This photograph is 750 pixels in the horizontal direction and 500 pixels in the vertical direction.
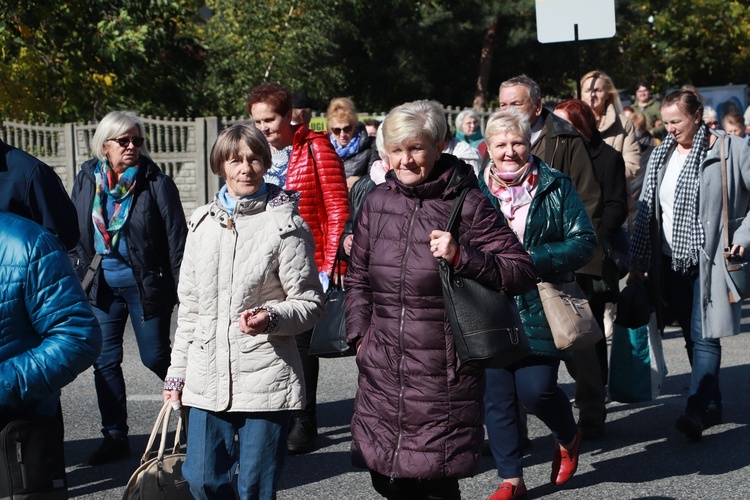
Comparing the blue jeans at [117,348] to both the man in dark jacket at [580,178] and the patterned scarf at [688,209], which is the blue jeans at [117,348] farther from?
the patterned scarf at [688,209]

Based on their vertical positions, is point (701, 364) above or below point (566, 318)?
below

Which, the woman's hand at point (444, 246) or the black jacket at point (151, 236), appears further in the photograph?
the black jacket at point (151, 236)

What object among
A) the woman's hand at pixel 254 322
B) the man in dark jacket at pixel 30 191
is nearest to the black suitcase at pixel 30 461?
the woman's hand at pixel 254 322

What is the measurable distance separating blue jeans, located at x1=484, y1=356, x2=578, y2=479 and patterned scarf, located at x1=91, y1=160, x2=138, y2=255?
2.11m

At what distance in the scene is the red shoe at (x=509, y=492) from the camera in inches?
198

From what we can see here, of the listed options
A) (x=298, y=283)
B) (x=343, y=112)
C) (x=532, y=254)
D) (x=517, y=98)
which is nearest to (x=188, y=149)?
(x=343, y=112)

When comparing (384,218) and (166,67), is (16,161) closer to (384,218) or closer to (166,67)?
(384,218)

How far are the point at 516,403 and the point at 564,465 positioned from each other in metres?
0.39

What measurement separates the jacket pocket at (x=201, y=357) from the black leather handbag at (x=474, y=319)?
0.91m

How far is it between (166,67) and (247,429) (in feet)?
68.3

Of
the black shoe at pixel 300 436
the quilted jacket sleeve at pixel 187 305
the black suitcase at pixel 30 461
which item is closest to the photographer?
the black suitcase at pixel 30 461

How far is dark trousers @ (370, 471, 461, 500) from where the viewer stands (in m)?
4.01

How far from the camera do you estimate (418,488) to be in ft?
13.3

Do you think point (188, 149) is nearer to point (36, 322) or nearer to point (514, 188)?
point (514, 188)
